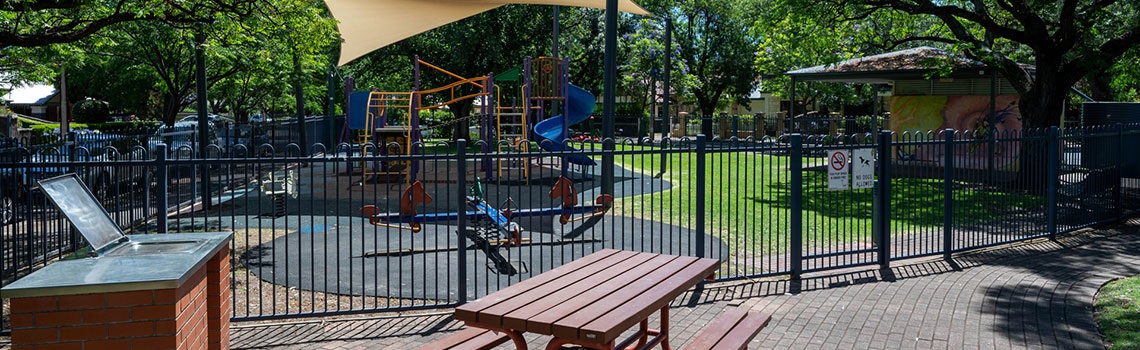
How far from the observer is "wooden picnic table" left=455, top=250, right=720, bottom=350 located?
438 cm

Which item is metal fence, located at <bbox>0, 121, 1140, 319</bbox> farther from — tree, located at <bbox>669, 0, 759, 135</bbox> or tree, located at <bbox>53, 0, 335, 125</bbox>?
tree, located at <bbox>669, 0, 759, 135</bbox>

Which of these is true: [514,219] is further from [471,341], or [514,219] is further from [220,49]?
[471,341]

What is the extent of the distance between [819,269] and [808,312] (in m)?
1.60

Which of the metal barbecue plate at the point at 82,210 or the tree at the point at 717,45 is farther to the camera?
the tree at the point at 717,45

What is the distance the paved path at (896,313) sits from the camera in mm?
6816

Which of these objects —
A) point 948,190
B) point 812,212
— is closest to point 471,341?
point 948,190

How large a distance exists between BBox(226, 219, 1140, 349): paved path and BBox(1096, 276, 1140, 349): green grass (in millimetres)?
106

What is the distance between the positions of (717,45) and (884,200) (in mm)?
41529

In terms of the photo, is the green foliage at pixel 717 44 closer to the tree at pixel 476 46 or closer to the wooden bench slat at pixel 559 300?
the tree at pixel 476 46

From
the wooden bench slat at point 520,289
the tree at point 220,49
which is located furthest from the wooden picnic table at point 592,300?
the tree at point 220,49

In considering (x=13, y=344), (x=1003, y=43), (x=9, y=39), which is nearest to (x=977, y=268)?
(x=13, y=344)

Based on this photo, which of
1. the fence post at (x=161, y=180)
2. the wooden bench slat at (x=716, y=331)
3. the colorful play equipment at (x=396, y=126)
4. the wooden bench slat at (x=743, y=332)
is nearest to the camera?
the wooden bench slat at (x=716, y=331)

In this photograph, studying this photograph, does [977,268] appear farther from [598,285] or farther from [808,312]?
[598,285]

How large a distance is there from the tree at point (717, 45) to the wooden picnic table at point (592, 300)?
43419mm
